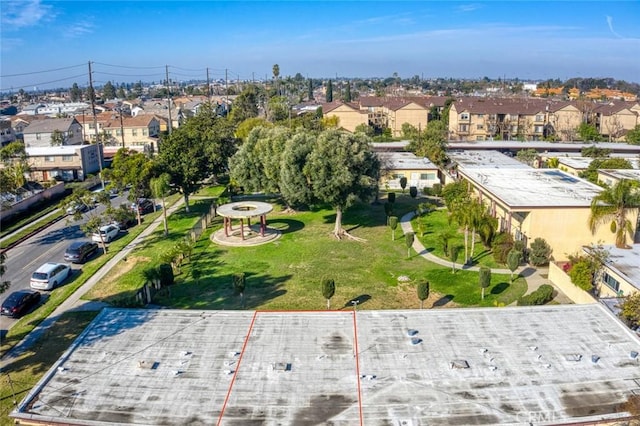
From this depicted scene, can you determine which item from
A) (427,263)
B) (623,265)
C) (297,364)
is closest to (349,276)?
(427,263)

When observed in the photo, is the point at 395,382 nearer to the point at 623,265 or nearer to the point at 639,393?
the point at 639,393

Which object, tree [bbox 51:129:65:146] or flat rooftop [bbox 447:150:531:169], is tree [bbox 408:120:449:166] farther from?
tree [bbox 51:129:65:146]

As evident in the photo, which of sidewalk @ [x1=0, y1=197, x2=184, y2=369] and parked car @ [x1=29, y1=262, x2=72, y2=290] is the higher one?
parked car @ [x1=29, y1=262, x2=72, y2=290]

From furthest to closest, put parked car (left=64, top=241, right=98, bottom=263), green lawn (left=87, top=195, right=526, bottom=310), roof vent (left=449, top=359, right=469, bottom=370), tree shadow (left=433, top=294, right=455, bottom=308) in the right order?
1. parked car (left=64, top=241, right=98, bottom=263)
2. green lawn (left=87, top=195, right=526, bottom=310)
3. tree shadow (left=433, top=294, right=455, bottom=308)
4. roof vent (left=449, top=359, right=469, bottom=370)

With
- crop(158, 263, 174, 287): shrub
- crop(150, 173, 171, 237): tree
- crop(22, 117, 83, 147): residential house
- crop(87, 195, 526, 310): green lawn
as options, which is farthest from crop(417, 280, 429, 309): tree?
crop(22, 117, 83, 147): residential house

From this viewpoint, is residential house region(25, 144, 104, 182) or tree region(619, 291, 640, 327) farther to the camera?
residential house region(25, 144, 104, 182)

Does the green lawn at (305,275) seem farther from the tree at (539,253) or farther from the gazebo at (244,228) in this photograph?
the tree at (539,253)

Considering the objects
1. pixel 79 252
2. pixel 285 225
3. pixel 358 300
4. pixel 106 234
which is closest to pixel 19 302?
pixel 79 252
